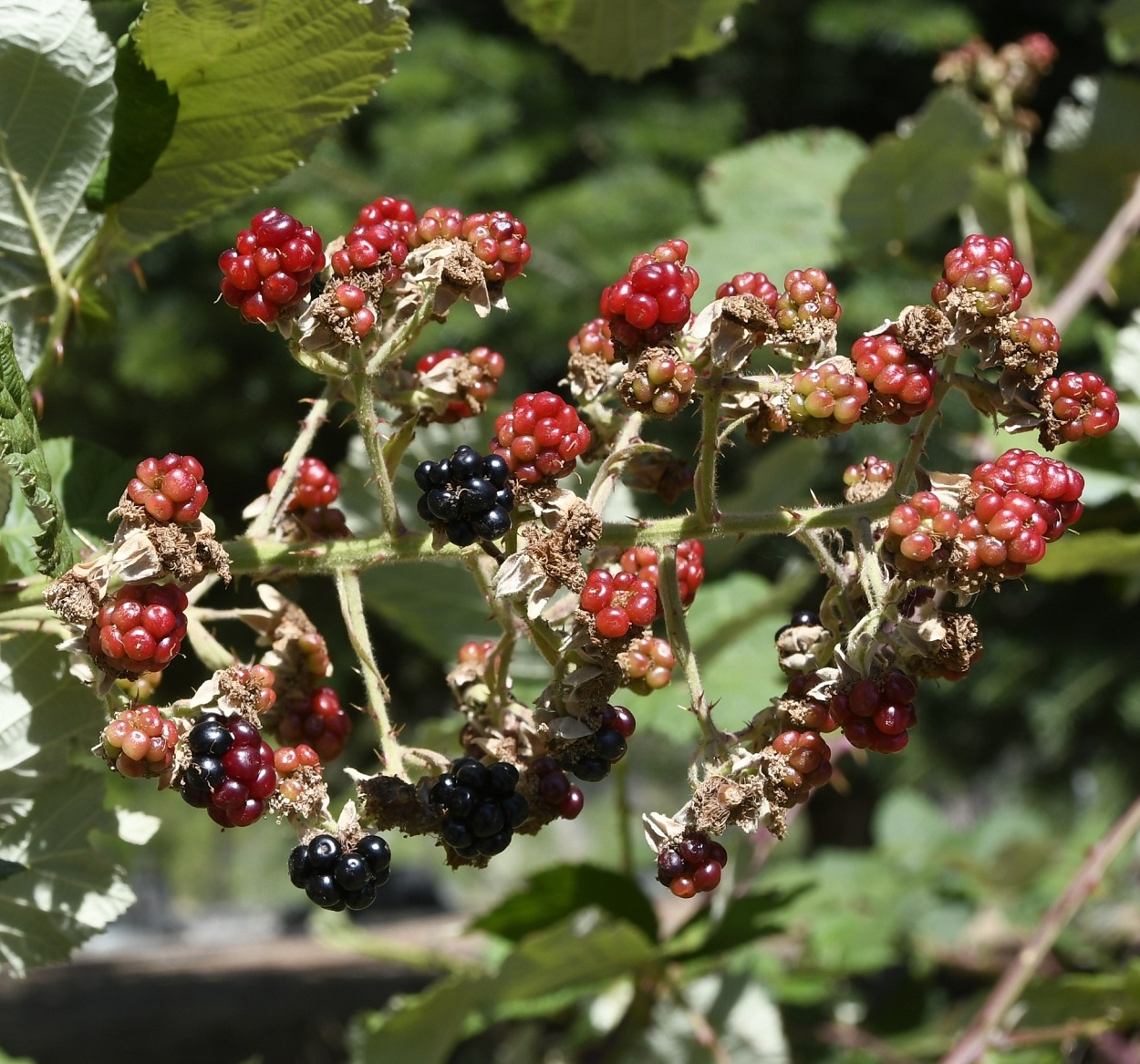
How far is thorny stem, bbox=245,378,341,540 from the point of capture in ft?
3.77

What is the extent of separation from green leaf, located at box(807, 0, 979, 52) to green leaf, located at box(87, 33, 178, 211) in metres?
3.42

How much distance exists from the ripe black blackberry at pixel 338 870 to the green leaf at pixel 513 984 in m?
0.82

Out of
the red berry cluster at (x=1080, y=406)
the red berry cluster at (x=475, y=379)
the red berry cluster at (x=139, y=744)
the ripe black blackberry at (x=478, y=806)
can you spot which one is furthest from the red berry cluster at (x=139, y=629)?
the red berry cluster at (x=1080, y=406)

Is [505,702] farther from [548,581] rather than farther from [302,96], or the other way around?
[302,96]

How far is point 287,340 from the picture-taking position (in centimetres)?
109

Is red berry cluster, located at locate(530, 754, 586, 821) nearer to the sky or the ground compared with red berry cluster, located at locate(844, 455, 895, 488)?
nearer to the ground

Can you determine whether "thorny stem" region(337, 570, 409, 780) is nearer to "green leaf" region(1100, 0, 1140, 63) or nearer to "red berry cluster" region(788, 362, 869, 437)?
"red berry cluster" region(788, 362, 869, 437)

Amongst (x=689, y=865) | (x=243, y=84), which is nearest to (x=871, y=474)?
(x=689, y=865)

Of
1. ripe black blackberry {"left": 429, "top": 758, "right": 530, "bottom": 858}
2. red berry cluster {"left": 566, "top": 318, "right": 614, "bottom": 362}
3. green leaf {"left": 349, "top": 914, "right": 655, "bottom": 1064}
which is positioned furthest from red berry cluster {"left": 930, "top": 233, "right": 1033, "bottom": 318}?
green leaf {"left": 349, "top": 914, "right": 655, "bottom": 1064}

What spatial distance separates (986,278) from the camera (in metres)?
1.04

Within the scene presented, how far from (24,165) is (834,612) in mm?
1036

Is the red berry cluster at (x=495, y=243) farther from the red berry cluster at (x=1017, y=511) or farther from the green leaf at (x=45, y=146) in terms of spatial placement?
the green leaf at (x=45, y=146)

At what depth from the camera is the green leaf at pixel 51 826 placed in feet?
4.42

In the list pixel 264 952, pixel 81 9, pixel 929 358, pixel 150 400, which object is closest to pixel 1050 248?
pixel 929 358
